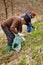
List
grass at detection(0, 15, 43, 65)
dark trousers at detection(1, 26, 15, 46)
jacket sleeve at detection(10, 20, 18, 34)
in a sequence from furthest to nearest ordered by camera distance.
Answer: dark trousers at detection(1, 26, 15, 46) < jacket sleeve at detection(10, 20, 18, 34) < grass at detection(0, 15, 43, 65)

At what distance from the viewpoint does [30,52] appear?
7.70 metres

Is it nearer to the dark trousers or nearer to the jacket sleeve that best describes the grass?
the dark trousers

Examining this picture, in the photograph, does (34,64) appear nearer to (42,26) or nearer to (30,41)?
(30,41)

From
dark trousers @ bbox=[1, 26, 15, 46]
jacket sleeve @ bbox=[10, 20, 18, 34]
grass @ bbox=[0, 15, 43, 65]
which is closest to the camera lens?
Result: grass @ bbox=[0, 15, 43, 65]

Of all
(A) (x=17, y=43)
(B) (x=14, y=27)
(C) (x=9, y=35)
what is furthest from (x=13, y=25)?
(A) (x=17, y=43)

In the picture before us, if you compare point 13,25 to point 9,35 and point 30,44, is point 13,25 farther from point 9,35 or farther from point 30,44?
point 30,44

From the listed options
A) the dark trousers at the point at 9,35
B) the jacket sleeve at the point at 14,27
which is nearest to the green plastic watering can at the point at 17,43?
the dark trousers at the point at 9,35

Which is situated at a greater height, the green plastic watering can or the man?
the man

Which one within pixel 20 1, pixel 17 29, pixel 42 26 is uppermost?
pixel 17 29

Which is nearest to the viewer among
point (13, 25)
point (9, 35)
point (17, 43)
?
point (13, 25)

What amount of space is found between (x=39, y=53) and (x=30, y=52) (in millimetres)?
524

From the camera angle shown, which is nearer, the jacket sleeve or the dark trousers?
the jacket sleeve

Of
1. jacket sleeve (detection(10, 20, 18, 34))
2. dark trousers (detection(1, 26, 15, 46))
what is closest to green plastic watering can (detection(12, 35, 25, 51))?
dark trousers (detection(1, 26, 15, 46))

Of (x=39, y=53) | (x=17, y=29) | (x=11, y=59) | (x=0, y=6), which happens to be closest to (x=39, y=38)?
(x=17, y=29)
